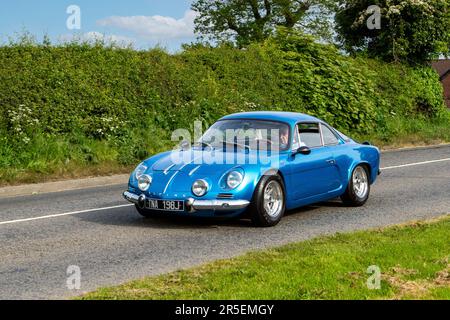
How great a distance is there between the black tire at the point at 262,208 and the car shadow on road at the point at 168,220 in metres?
0.22

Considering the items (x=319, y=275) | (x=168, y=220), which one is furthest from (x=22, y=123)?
(x=319, y=275)

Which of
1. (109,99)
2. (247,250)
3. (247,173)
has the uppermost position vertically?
(109,99)

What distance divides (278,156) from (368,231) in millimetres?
1667

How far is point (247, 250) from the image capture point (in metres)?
8.17

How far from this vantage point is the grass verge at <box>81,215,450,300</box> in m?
5.97

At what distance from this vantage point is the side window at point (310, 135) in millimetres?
10641

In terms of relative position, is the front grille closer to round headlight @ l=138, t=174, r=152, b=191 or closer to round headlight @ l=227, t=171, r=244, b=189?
round headlight @ l=227, t=171, r=244, b=189

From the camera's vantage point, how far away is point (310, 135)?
10812mm

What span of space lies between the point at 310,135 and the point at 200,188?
2380 mm

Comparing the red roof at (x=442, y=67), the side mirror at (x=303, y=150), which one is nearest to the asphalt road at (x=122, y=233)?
the side mirror at (x=303, y=150)

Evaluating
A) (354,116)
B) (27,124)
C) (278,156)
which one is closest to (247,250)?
(278,156)

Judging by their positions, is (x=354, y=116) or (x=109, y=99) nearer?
(x=109, y=99)
